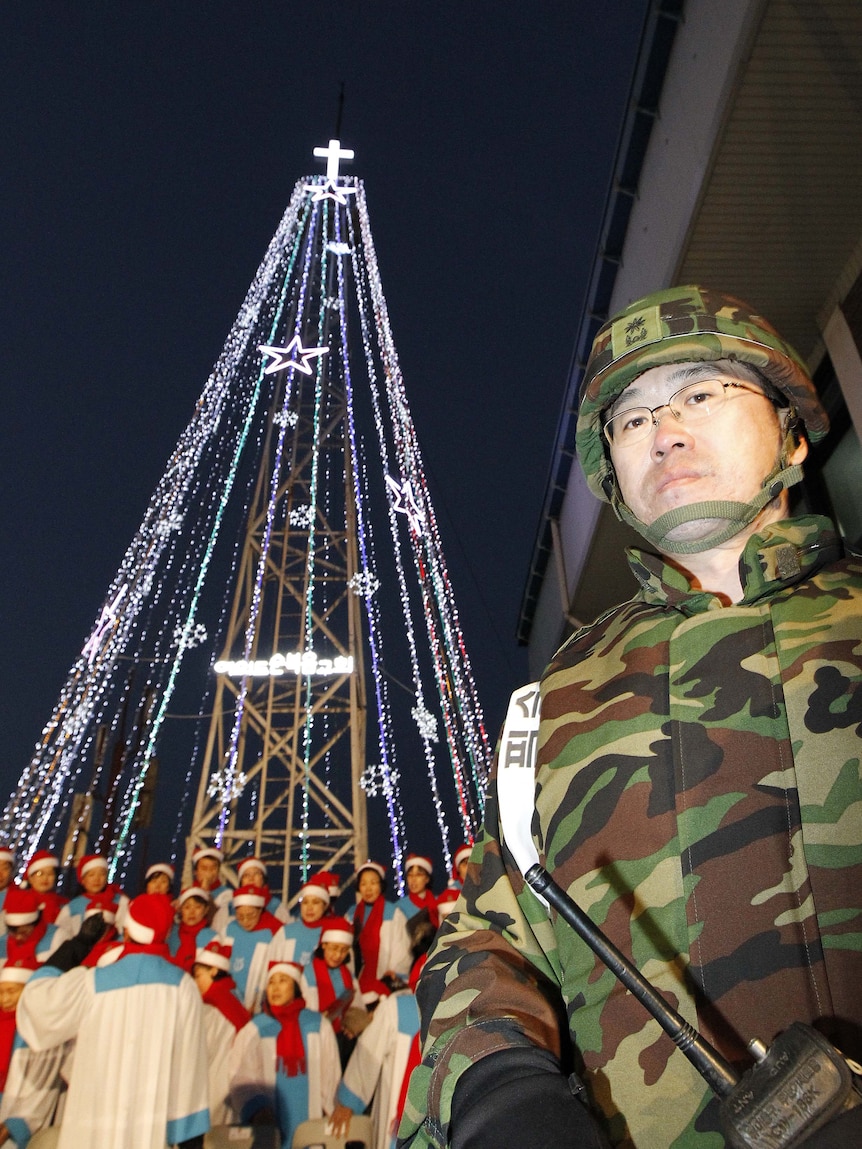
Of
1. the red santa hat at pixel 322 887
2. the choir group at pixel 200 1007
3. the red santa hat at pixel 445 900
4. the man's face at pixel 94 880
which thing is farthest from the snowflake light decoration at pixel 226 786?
the red santa hat at pixel 445 900

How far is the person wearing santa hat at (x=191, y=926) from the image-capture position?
7289 millimetres

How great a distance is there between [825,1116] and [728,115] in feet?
19.7

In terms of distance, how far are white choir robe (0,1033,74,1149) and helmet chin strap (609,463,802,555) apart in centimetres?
617

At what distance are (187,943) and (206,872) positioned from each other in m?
1.68

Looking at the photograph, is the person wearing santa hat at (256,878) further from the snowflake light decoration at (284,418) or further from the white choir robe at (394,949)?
the snowflake light decoration at (284,418)

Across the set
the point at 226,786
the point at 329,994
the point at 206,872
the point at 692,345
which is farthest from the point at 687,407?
the point at 226,786

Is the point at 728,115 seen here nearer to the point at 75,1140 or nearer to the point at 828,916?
the point at 828,916

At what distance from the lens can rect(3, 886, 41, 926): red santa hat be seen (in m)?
7.14

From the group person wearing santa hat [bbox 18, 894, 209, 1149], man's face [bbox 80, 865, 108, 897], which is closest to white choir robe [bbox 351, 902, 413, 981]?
person wearing santa hat [bbox 18, 894, 209, 1149]

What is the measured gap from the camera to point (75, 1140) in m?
4.86

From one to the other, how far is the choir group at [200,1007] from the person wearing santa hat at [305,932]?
0.7 inches

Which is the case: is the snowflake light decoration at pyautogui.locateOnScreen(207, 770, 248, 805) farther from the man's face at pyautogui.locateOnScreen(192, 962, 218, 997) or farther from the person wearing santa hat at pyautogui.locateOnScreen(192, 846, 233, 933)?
the man's face at pyautogui.locateOnScreen(192, 962, 218, 997)

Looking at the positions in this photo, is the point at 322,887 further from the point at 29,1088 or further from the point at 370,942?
the point at 29,1088

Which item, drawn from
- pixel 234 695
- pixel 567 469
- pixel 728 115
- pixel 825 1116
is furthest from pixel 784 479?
A: pixel 234 695
